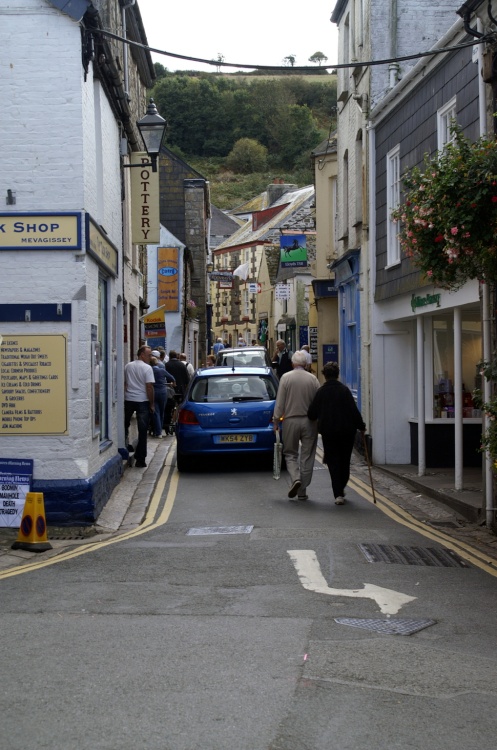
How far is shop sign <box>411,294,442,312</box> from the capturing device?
1498 centimetres

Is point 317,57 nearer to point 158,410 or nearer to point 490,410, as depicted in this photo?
point 158,410

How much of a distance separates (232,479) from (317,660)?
10.4 metres

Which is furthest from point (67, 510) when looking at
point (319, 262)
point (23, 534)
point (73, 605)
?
point (319, 262)

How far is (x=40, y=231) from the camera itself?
1179 centimetres

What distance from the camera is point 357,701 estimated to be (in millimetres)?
5320

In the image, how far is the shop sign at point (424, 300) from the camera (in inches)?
590

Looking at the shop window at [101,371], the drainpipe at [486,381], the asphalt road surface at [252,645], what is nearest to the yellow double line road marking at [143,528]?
the asphalt road surface at [252,645]

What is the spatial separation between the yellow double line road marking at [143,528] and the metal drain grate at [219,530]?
0.61m

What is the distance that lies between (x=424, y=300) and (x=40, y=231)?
650 centimetres

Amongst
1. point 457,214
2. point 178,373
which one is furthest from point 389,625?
point 178,373

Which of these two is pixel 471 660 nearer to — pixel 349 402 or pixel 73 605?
pixel 73 605

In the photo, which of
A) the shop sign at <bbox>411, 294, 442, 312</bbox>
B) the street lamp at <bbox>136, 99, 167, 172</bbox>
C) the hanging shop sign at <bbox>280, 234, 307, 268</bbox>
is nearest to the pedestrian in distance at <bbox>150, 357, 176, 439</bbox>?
the street lamp at <bbox>136, 99, 167, 172</bbox>

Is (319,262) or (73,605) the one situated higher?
(319,262)

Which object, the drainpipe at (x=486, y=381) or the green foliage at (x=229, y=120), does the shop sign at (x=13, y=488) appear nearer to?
the drainpipe at (x=486, y=381)
